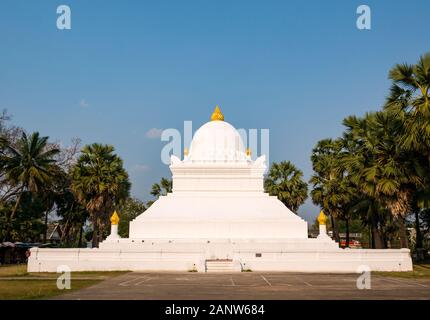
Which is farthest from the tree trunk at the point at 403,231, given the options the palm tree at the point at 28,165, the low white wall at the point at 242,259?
the palm tree at the point at 28,165

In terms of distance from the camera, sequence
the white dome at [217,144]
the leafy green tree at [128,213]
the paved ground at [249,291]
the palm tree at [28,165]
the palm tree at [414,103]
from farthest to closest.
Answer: the leafy green tree at [128,213] < the white dome at [217,144] < the palm tree at [28,165] < the palm tree at [414,103] < the paved ground at [249,291]

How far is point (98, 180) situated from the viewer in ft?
129

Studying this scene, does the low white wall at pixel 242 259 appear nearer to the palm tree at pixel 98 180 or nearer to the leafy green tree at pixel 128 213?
the palm tree at pixel 98 180

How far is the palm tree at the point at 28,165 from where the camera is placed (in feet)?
124

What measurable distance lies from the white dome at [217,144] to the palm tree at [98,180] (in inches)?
254

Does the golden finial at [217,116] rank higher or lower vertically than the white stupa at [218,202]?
higher

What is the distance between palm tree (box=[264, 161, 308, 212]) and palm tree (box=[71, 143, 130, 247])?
53.2ft

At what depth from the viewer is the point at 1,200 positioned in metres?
42.0

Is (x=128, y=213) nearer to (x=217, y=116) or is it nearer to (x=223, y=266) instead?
(x=217, y=116)

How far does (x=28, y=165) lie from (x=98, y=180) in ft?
18.5

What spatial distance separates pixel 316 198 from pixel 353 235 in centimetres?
6624

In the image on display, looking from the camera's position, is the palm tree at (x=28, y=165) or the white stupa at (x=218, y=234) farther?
the palm tree at (x=28, y=165)

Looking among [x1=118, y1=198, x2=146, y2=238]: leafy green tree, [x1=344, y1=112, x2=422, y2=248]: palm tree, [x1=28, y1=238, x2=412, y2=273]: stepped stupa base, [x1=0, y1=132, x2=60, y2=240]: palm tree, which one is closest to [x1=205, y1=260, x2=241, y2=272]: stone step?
[x1=28, y1=238, x2=412, y2=273]: stepped stupa base

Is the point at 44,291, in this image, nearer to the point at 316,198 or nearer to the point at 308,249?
the point at 308,249
